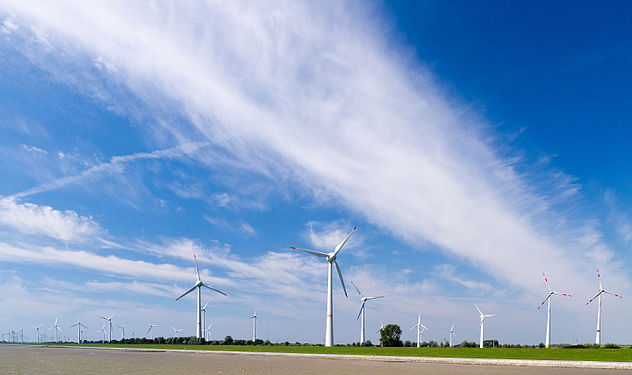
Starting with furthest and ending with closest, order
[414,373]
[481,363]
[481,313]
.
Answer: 1. [481,313]
2. [481,363]
3. [414,373]

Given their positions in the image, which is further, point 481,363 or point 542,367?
point 481,363

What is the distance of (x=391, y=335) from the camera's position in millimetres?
103500

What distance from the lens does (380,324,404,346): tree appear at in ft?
333

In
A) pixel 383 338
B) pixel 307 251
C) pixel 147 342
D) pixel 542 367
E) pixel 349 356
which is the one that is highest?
pixel 307 251

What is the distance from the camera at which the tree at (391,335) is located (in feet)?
333

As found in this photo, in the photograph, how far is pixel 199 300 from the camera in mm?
145625

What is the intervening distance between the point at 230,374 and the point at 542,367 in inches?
1184

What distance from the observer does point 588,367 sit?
142ft

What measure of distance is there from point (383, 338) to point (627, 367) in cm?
6552

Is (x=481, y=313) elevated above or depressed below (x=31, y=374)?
below

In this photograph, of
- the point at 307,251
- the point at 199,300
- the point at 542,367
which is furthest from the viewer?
the point at 199,300

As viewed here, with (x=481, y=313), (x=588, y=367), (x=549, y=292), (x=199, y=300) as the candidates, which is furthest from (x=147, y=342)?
(x=588, y=367)

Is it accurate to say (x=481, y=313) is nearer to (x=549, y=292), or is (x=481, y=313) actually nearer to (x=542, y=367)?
(x=549, y=292)

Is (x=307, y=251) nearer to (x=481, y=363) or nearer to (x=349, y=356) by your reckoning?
(x=349, y=356)
